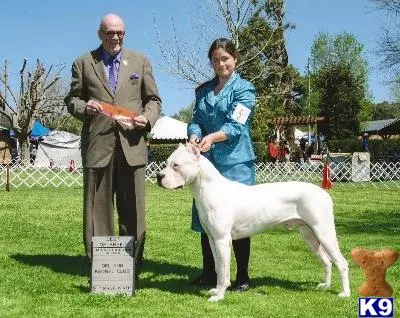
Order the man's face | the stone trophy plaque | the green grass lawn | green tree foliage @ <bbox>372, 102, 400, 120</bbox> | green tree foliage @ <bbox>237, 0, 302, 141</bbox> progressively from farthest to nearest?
1. green tree foliage @ <bbox>372, 102, 400, 120</bbox>
2. green tree foliage @ <bbox>237, 0, 302, 141</bbox>
3. the man's face
4. the stone trophy plaque
5. the green grass lawn

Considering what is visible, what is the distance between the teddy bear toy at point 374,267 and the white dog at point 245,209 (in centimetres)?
166

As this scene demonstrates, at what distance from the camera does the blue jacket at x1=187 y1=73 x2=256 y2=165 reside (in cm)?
459

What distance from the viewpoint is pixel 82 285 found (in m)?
4.95

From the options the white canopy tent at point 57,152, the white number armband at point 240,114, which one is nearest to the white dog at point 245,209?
the white number armband at point 240,114

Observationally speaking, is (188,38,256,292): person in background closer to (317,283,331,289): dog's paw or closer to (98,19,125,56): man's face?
(317,283,331,289): dog's paw

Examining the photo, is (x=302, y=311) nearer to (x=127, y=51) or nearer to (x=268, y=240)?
(x=127, y=51)

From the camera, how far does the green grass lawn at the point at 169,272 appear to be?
4145 millimetres

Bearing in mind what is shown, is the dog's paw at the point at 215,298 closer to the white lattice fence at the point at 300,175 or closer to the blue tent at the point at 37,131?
the white lattice fence at the point at 300,175

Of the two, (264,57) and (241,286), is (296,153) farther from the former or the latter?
(241,286)

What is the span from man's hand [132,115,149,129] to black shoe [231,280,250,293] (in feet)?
4.64

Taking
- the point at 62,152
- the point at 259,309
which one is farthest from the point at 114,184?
the point at 62,152

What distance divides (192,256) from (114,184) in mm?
1838

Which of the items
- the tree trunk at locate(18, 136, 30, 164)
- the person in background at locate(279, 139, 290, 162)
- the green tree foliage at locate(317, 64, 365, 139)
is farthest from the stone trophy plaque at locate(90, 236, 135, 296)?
the green tree foliage at locate(317, 64, 365, 139)

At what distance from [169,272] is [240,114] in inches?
71.4
